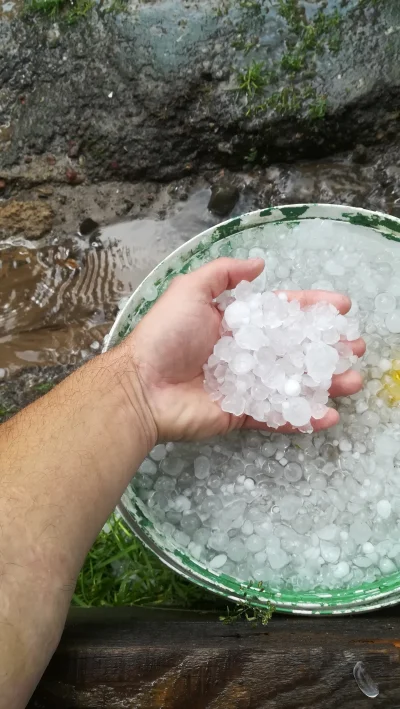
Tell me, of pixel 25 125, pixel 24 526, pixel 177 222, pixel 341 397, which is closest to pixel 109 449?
pixel 24 526

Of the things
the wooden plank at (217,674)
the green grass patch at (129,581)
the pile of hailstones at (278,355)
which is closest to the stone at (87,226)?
the pile of hailstones at (278,355)

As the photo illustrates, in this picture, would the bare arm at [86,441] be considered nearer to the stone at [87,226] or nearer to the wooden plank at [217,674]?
the wooden plank at [217,674]

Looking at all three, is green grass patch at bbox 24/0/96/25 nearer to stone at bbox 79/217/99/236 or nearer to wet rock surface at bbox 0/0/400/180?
wet rock surface at bbox 0/0/400/180

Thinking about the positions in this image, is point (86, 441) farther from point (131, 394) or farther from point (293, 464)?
point (293, 464)

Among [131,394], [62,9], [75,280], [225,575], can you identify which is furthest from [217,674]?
[62,9]

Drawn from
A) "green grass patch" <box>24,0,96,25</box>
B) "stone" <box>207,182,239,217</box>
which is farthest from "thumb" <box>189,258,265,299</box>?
"green grass patch" <box>24,0,96,25</box>

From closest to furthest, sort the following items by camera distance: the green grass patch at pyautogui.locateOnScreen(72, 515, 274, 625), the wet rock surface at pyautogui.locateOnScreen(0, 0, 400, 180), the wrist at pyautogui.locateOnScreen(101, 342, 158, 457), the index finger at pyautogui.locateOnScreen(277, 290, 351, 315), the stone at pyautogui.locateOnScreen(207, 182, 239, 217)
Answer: the wrist at pyautogui.locateOnScreen(101, 342, 158, 457) → the index finger at pyautogui.locateOnScreen(277, 290, 351, 315) → the green grass patch at pyautogui.locateOnScreen(72, 515, 274, 625) → the wet rock surface at pyautogui.locateOnScreen(0, 0, 400, 180) → the stone at pyautogui.locateOnScreen(207, 182, 239, 217)

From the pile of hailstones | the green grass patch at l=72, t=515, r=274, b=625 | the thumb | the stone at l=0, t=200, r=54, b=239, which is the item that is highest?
the stone at l=0, t=200, r=54, b=239
